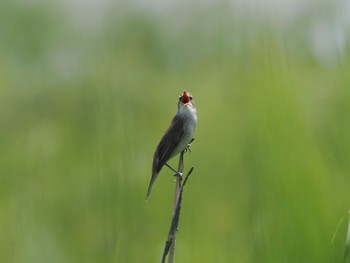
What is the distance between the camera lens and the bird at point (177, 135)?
98 centimetres

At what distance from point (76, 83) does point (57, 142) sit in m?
0.37

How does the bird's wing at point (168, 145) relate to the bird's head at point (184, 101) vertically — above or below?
below

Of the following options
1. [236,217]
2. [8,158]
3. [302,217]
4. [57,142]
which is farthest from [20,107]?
[302,217]

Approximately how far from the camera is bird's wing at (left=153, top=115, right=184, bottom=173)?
99 cm

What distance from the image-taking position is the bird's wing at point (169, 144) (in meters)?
0.99

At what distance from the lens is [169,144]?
40.2 inches

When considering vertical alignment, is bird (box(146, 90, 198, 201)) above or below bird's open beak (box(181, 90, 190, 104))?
below

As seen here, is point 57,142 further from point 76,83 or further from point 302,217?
point 302,217

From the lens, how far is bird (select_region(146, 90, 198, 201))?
0.98 meters

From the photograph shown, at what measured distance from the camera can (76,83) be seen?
81.4 inches

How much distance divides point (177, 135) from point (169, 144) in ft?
0.09

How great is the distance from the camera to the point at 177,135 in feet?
3.29

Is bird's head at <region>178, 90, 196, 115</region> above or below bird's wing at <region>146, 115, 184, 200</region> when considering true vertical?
above

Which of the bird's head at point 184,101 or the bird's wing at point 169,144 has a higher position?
the bird's head at point 184,101
